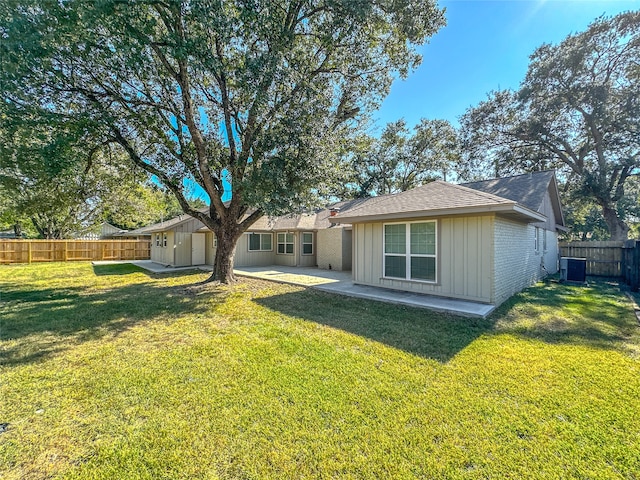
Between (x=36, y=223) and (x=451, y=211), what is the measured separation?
33.7 m

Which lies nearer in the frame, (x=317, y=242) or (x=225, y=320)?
(x=225, y=320)

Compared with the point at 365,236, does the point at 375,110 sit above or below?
above

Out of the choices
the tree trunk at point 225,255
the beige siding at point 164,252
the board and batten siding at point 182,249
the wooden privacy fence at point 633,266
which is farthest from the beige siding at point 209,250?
the wooden privacy fence at point 633,266

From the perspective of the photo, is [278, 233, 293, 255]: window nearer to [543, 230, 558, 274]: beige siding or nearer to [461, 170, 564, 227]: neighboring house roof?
[461, 170, 564, 227]: neighboring house roof

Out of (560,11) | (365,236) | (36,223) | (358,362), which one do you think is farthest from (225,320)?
(36,223)

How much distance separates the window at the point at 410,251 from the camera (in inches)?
289

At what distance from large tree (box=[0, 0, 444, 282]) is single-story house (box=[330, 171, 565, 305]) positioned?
233 centimetres

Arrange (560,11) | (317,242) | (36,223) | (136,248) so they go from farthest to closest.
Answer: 1. (36,223)
2. (136,248)
3. (317,242)
4. (560,11)

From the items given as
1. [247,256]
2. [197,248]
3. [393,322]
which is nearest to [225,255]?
[247,256]

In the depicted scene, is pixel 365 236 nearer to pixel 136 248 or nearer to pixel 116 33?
pixel 116 33

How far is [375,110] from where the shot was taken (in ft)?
33.7

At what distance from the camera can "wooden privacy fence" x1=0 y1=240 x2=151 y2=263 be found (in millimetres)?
17656

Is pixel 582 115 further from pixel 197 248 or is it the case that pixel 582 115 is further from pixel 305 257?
pixel 197 248

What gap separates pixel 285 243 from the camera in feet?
53.4
